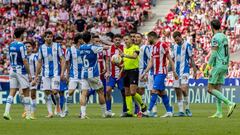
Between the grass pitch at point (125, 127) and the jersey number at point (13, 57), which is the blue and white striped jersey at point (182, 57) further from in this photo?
the jersey number at point (13, 57)

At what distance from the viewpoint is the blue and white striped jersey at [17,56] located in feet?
93.0

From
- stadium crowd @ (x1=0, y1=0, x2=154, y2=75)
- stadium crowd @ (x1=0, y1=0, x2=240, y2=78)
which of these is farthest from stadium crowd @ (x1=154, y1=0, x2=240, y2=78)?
stadium crowd @ (x1=0, y1=0, x2=154, y2=75)

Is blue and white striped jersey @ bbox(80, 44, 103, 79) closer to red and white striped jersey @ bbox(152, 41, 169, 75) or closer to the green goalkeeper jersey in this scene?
red and white striped jersey @ bbox(152, 41, 169, 75)

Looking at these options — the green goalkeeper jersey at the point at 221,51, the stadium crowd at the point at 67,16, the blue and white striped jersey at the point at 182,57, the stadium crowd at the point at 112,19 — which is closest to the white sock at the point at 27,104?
the blue and white striped jersey at the point at 182,57

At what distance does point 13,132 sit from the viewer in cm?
2295

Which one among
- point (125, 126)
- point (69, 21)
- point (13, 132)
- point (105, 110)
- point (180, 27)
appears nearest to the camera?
point (13, 132)

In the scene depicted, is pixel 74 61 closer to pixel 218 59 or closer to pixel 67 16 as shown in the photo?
pixel 218 59

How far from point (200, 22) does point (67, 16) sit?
9.02 metres

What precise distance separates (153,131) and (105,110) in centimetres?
755

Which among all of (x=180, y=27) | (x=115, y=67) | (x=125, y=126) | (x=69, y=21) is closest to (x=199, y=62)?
(x=180, y=27)

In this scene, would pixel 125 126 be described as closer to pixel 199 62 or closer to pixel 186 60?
pixel 186 60

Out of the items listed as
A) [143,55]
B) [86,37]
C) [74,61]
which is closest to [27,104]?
[86,37]

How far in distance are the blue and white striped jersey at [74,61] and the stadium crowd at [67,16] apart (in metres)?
23.8

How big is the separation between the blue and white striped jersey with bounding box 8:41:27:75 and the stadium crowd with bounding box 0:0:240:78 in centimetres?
2192
